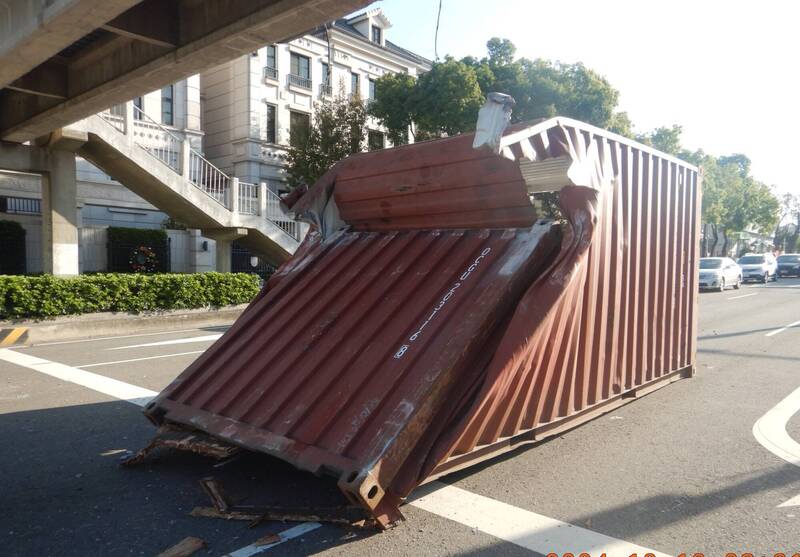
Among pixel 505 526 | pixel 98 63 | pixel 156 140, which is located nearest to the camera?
pixel 505 526

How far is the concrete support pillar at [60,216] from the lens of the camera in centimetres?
1492

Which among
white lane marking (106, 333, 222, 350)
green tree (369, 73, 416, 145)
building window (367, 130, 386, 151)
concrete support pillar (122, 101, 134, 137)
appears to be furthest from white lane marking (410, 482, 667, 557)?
green tree (369, 73, 416, 145)

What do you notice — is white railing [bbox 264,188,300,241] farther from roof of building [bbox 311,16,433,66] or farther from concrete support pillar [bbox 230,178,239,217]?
roof of building [bbox 311,16,433,66]

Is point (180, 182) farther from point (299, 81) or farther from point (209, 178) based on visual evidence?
point (299, 81)

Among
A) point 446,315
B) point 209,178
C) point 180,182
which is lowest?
point 446,315

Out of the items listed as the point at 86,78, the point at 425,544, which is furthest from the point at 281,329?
the point at 86,78

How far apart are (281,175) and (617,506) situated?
81.7 feet

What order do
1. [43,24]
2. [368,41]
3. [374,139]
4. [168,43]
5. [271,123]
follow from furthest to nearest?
[368,41]
[271,123]
[374,139]
[168,43]
[43,24]

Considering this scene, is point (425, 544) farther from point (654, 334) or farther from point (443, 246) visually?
point (654, 334)

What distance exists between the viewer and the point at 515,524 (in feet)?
12.0

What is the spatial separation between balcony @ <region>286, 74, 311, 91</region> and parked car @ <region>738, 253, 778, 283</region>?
24762mm

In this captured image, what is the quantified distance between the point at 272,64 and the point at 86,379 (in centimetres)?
2343

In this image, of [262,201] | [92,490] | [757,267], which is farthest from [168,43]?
[757,267]

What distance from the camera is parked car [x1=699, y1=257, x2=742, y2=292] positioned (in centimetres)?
2506
